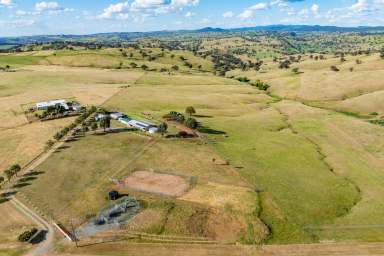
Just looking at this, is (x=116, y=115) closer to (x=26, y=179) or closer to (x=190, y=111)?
(x=190, y=111)

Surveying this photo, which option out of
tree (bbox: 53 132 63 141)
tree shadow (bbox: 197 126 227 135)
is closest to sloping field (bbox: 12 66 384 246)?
tree shadow (bbox: 197 126 227 135)

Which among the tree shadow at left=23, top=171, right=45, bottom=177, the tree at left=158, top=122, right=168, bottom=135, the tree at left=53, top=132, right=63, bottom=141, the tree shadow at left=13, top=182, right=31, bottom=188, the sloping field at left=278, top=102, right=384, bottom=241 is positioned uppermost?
the tree at left=158, top=122, right=168, bottom=135

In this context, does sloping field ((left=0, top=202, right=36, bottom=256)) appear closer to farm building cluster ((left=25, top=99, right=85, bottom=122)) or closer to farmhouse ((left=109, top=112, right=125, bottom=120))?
farmhouse ((left=109, top=112, right=125, bottom=120))

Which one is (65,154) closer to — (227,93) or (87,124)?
(87,124)

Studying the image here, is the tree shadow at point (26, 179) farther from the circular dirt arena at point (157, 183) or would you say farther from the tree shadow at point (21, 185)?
the circular dirt arena at point (157, 183)

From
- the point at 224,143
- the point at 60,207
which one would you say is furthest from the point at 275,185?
the point at 60,207
